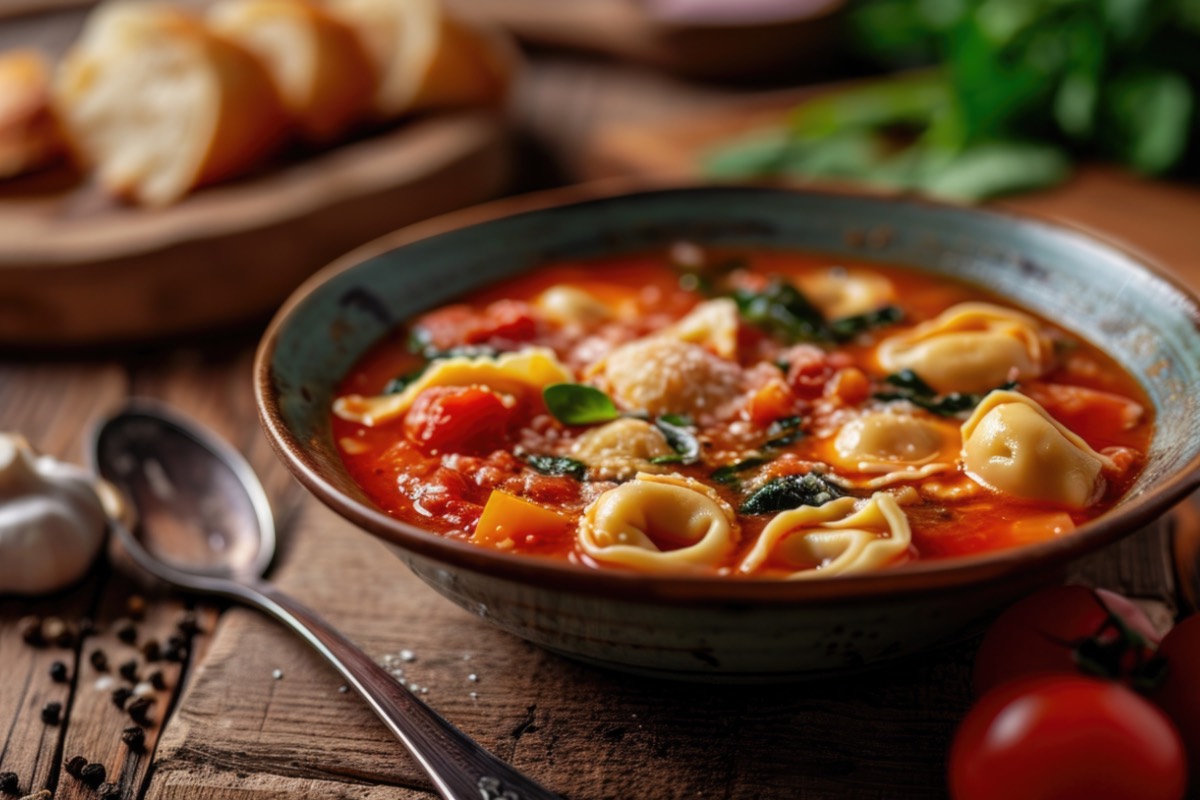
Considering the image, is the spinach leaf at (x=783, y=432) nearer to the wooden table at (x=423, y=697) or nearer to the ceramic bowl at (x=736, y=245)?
the wooden table at (x=423, y=697)

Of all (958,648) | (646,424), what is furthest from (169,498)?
(958,648)

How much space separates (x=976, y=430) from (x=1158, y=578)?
0.87 meters

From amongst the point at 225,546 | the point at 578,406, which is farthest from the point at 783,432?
the point at 225,546

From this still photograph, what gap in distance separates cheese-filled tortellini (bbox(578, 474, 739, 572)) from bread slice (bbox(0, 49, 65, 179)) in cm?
463

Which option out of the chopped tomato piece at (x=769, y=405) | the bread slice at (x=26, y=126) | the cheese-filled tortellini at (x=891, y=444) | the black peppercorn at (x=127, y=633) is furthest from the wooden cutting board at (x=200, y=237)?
the cheese-filled tortellini at (x=891, y=444)

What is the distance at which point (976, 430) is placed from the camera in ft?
12.1

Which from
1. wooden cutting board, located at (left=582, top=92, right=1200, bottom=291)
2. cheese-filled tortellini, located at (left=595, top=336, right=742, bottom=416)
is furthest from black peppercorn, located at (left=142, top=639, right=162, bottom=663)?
wooden cutting board, located at (left=582, top=92, right=1200, bottom=291)

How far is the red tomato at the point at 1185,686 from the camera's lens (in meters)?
2.98

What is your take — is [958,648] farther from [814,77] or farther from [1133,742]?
[814,77]

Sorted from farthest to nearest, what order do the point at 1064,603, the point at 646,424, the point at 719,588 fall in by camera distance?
the point at 646,424, the point at 1064,603, the point at 719,588

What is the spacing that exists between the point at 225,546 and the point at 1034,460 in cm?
286

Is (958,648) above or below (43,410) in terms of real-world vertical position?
above

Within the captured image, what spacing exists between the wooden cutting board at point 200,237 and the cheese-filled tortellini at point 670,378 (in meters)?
2.50

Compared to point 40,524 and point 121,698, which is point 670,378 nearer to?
point 121,698
